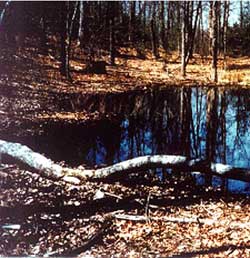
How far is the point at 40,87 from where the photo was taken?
45.5 ft

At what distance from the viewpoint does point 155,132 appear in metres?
11.1

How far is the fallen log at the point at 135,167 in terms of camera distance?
7.26 meters

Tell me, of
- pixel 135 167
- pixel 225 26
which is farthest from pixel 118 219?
pixel 225 26

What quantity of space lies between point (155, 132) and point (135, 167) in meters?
3.93

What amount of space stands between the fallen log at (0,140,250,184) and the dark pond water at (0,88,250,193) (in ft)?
1.85

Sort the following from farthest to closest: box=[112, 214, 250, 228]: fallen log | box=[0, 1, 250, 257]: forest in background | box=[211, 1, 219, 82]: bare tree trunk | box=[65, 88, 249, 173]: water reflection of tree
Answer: box=[211, 1, 219, 82]: bare tree trunk, box=[65, 88, 249, 173]: water reflection of tree, box=[112, 214, 250, 228]: fallen log, box=[0, 1, 250, 257]: forest in background

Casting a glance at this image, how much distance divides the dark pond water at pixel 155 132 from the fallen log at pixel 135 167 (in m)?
0.56

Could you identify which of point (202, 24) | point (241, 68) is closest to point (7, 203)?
point (241, 68)

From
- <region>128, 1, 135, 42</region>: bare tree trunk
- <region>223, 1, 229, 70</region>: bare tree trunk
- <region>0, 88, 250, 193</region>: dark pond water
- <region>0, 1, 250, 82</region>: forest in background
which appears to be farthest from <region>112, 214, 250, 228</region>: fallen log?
<region>128, 1, 135, 42</region>: bare tree trunk

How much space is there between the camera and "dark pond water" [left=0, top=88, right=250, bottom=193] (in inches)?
371

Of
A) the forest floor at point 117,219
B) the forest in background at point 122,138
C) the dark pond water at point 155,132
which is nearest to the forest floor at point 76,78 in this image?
the forest in background at point 122,138

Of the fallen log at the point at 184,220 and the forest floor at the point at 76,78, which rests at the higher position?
the forest floor at the point at 76,78

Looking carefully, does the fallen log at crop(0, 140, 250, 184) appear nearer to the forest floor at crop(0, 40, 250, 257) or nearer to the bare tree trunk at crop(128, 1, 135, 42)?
the forest floor at crop(0, 40, 250, 257)

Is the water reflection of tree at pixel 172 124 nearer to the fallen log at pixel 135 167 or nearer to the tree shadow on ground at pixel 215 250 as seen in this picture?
the fallen log at pixel 135 167
